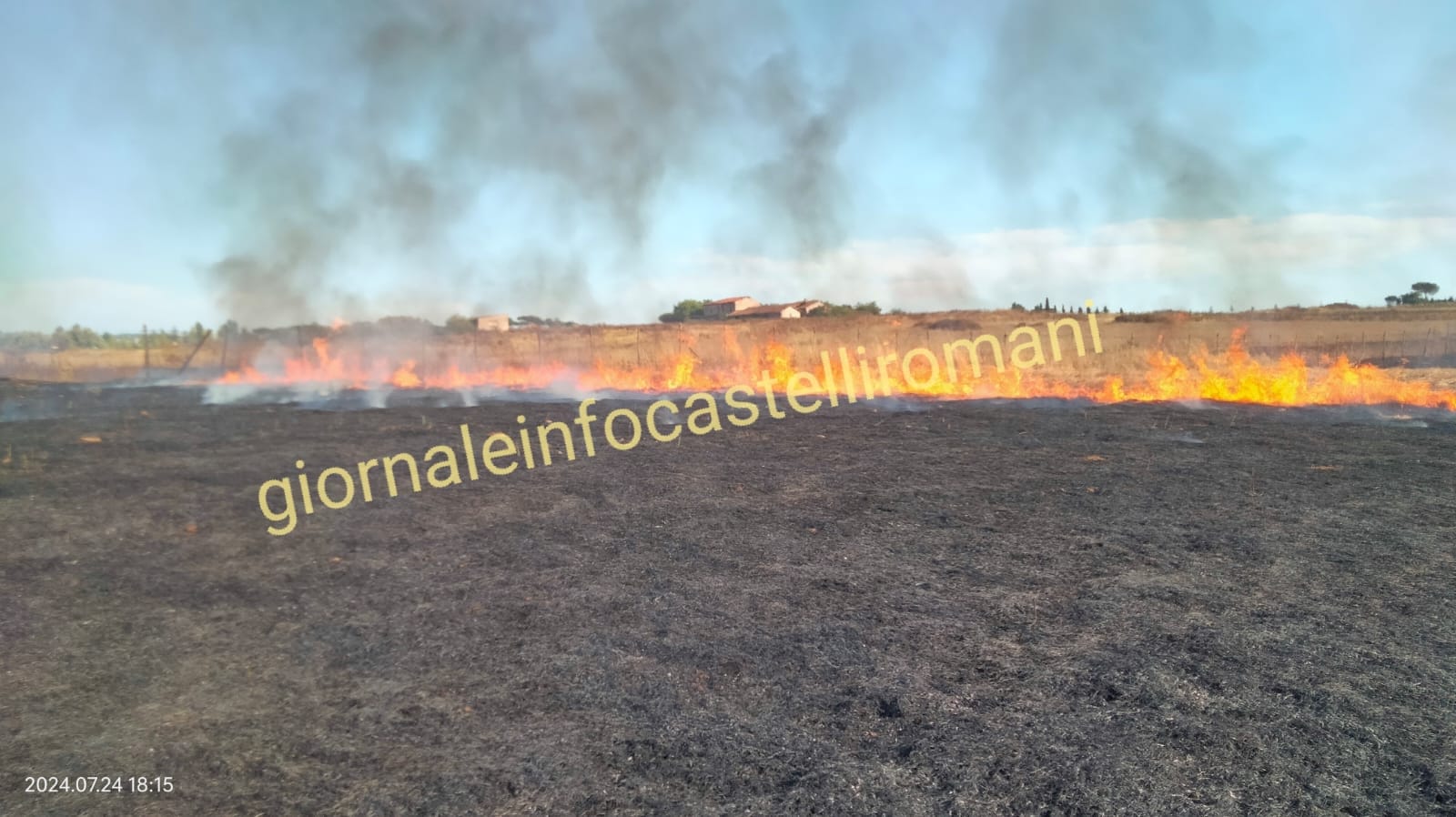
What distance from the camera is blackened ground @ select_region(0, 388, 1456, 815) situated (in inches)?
136

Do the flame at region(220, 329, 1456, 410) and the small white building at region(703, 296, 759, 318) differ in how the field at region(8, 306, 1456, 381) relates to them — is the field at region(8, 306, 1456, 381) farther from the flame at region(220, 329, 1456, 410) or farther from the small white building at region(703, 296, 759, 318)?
the small white building at region(703, 296, 759, 318)

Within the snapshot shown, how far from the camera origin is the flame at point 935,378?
721 inches

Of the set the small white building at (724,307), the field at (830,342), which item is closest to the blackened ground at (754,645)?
the field at (830,342)

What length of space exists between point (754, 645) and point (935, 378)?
20057 mm

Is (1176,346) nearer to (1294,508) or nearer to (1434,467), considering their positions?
(1434,467)

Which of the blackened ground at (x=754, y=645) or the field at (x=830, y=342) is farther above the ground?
the field at (x=830, y=342)

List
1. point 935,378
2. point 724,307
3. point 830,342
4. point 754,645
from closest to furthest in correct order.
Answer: point 754,645 → point 935,378 → point 830,342 → point 724,307

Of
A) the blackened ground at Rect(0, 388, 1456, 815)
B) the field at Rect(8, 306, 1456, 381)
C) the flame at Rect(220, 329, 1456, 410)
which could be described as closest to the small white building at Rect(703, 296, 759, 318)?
Answer: the field at Rect(8, 306, 1456, 381)

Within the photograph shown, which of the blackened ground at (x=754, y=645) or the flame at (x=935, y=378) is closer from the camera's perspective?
the blackened ground at (x=754, y=645)

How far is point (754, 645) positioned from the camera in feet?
16.2

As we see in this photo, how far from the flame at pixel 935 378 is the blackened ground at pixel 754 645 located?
9250mm

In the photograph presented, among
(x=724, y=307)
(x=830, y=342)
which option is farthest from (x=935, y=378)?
(x=724, y=307)

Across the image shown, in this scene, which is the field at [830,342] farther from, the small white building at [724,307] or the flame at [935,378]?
the small white building at [724,307]

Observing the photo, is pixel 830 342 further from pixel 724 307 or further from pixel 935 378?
pixel 724 307
